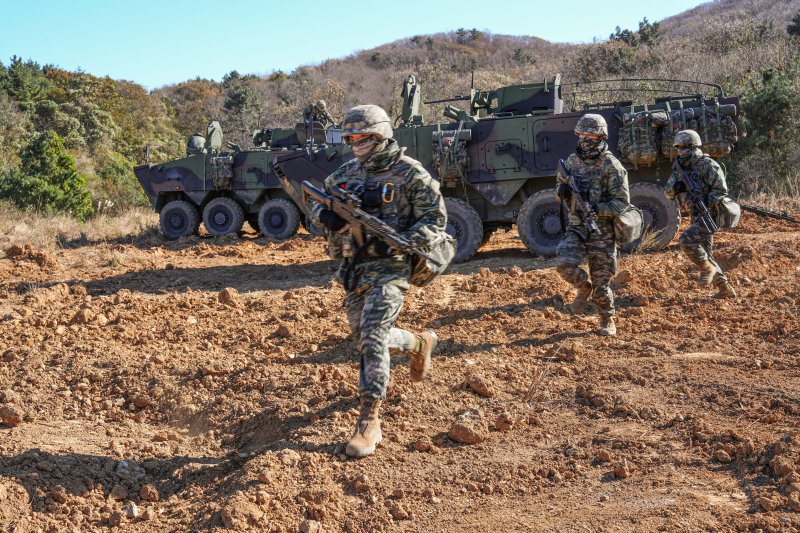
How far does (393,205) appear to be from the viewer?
4070 millimetres

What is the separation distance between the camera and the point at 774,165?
1551 cm

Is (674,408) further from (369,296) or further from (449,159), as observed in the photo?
(449,159)

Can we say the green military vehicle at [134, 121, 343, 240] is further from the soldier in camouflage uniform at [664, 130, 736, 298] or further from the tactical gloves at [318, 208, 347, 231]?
the tactical gloves at [318, 208, 347, 231]

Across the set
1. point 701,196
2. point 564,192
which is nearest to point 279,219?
point 701,196

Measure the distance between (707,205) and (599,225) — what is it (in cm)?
166

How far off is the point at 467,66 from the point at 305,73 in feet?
33.4

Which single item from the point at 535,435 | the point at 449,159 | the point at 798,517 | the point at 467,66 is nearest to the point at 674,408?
the point at 535,435

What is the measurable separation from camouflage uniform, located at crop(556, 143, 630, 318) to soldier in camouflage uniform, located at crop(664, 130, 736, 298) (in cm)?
142

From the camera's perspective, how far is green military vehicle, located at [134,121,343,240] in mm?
14609

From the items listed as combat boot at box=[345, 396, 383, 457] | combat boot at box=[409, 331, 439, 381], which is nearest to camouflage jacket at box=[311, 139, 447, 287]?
combat boot at box=[409, 331, 439, 381]

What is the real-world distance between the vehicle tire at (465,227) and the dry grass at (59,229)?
720 cm

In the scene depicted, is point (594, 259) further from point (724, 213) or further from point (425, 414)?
point (425, 414)

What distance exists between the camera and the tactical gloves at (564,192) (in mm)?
6031

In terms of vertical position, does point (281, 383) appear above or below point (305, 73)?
below
